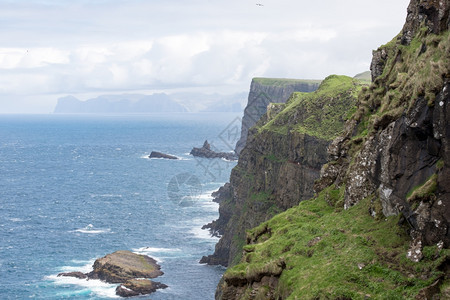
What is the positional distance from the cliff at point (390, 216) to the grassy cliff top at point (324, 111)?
5099cm

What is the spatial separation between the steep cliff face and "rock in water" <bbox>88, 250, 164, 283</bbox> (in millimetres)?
12534

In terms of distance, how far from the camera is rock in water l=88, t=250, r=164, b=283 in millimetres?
93500

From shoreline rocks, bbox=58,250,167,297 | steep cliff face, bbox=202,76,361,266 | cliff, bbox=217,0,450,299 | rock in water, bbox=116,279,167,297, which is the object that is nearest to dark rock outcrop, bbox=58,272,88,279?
shoreline rocks, bbox=58,250,167,297

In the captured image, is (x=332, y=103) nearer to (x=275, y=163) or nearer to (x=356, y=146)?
(x=275, y=163)

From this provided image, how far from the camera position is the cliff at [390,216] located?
81.0 ft

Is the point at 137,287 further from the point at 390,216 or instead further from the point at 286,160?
the point at 390,216

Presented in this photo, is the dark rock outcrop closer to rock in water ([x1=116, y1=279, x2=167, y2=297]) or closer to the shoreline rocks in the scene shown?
the shoreline rocks

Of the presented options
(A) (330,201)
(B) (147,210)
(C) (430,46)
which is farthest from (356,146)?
(B) (147,210)

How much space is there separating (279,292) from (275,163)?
72408 millimetres

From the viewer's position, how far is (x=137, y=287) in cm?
8888

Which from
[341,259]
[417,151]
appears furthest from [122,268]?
[417,151]

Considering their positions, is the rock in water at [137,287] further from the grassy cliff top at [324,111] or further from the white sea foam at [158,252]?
the grassy cliff top at [324,111]

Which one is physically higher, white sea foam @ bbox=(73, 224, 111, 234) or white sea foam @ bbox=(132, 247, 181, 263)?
white sea foam @ bbox=(73, 224, 111, 234)

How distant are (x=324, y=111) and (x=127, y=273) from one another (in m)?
44.7
